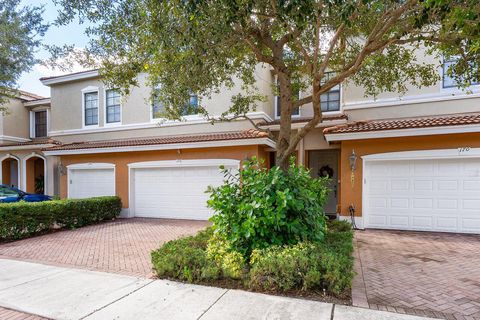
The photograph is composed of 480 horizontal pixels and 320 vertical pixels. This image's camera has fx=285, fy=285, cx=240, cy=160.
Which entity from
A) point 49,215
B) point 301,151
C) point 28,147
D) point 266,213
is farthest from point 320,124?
point 28,147

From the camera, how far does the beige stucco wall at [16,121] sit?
1889 cm

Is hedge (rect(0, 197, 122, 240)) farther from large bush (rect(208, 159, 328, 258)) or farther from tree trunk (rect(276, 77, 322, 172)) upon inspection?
tree trunk (rect(276, 77, 322, 172))

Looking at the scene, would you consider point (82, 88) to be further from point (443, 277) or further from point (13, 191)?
point (443, 277)

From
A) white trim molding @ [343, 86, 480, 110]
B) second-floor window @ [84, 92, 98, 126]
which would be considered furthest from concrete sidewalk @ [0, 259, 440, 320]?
second-floor window @ [84, 92, 98, 126]

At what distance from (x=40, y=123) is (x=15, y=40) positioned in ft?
29.0

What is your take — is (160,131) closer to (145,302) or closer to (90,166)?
(90,166)

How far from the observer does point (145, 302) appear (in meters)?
4.21

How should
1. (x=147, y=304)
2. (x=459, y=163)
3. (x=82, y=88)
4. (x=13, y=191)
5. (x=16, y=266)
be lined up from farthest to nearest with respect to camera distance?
(x=82, y=88) < (x=13, y=191) < (x=459, y=163) < (x=16, y=266) < (x=147, y=304)

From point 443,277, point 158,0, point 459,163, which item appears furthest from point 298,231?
point 459,163

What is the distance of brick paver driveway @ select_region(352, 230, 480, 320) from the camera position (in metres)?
4.18

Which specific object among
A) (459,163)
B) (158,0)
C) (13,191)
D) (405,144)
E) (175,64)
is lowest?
(13,191)

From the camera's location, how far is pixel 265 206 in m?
5.21

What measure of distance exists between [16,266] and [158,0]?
20.6ft

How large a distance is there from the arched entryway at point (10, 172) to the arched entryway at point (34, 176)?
1.96 m
